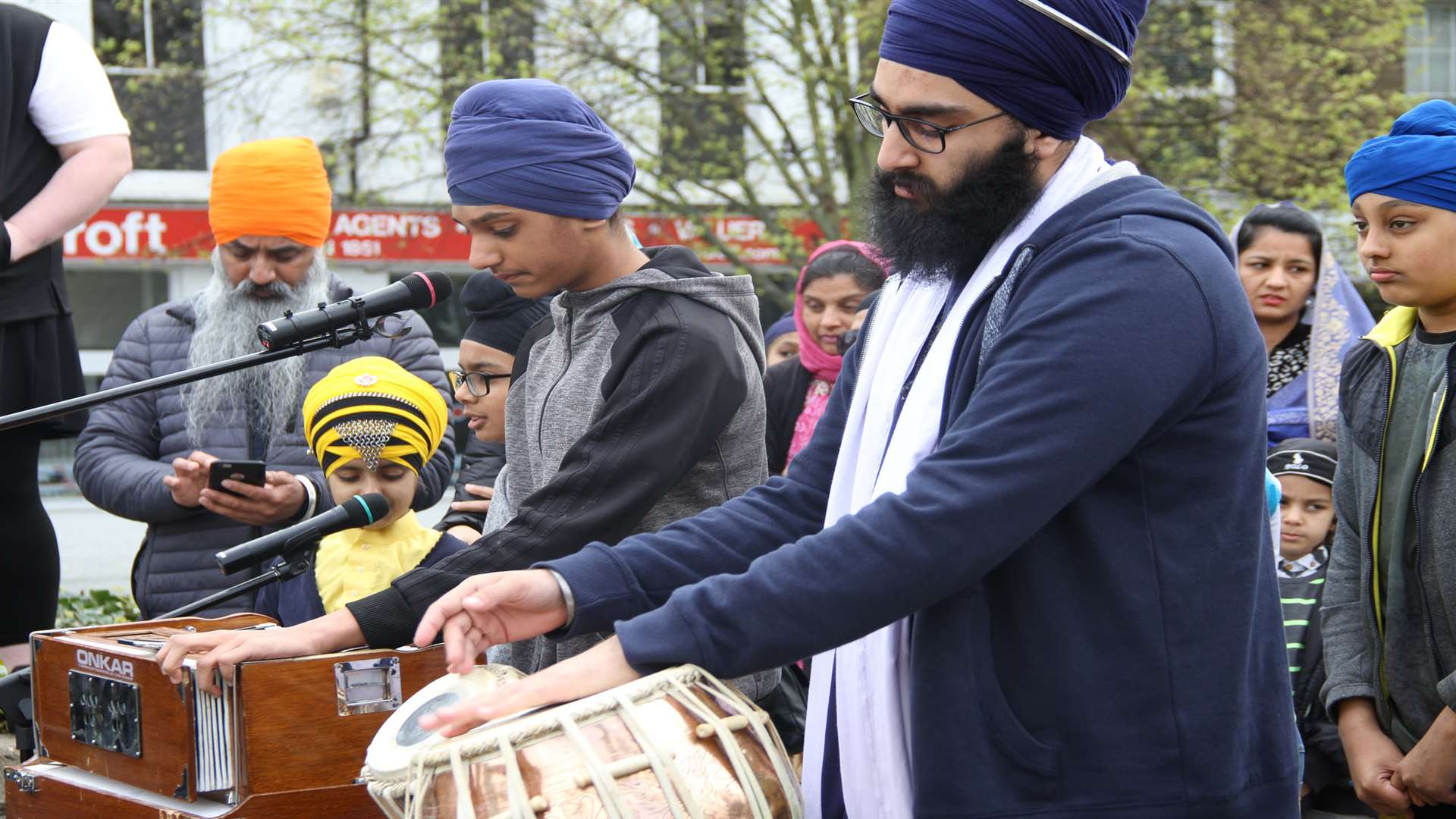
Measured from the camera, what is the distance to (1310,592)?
4.45m

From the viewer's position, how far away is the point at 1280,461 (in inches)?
183

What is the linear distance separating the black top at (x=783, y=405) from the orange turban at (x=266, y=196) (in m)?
1.74

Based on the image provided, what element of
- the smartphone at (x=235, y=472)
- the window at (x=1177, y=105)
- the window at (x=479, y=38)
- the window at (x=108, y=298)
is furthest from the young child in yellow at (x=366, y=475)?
the window at (x=108, y=298)

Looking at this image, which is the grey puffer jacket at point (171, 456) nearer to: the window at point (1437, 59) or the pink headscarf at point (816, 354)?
the pink headscarf at point (816, 354)

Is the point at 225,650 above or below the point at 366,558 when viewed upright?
above

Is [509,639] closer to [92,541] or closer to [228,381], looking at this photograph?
[228,381]

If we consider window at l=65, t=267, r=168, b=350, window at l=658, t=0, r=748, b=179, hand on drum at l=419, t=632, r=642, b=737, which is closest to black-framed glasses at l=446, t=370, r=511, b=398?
hand on drum at l=419, t=632, r=642, b=737

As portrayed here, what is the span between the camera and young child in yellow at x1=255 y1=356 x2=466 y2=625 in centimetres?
362

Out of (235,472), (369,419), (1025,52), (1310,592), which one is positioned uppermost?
(1025,52)

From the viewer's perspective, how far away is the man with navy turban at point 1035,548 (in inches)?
72.5

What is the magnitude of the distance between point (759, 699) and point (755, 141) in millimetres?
13088

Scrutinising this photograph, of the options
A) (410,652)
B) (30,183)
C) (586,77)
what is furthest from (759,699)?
(586,77)

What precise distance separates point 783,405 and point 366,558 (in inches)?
90.0

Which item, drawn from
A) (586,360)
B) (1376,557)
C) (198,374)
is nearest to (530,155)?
(586,360)
